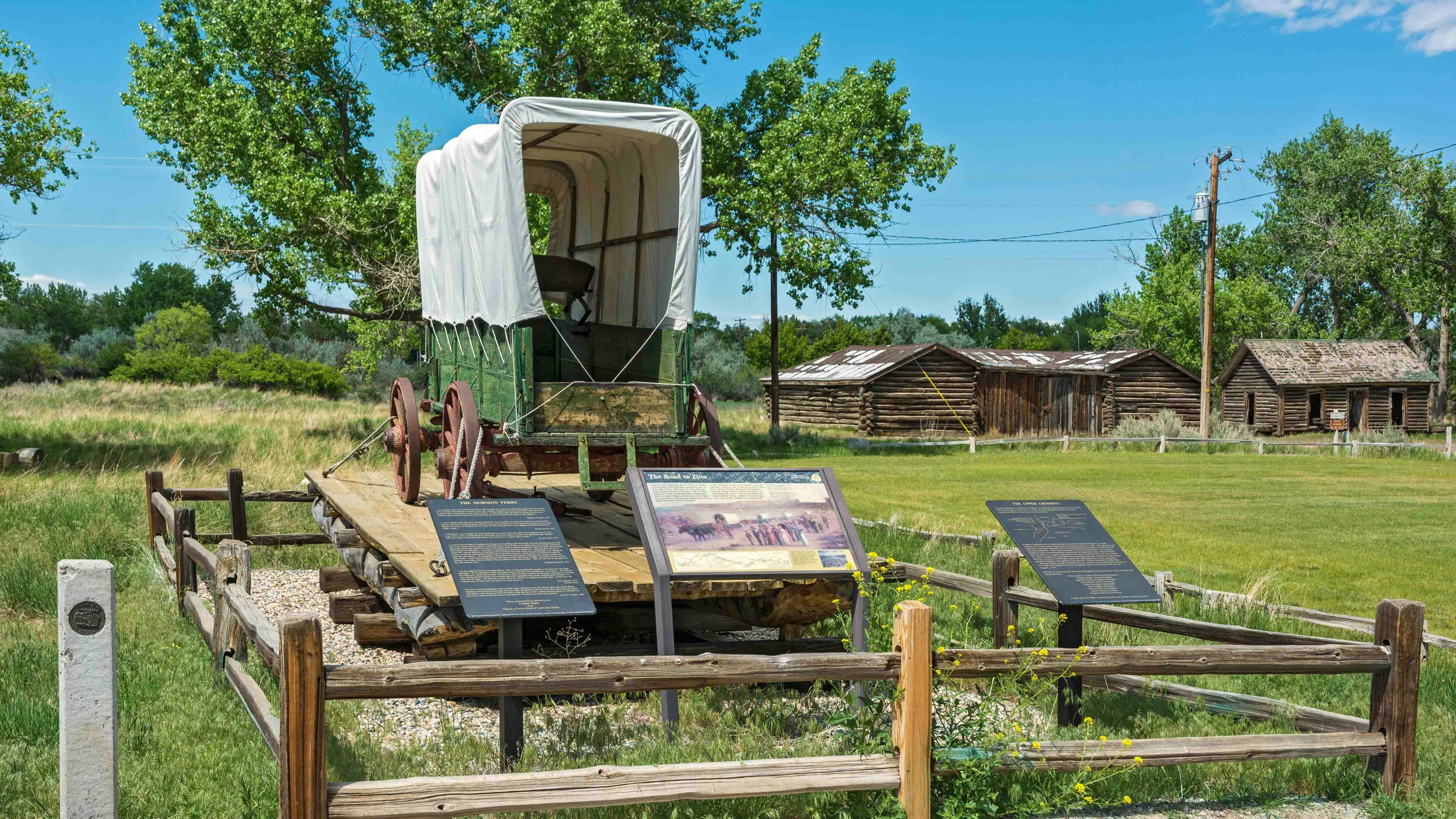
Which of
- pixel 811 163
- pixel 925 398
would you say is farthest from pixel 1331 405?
pixel 811 163

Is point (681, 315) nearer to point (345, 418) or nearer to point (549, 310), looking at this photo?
point (549, 310)

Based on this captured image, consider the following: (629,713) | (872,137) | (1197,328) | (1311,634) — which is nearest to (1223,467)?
(872,137)

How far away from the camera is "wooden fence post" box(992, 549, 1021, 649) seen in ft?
24.3

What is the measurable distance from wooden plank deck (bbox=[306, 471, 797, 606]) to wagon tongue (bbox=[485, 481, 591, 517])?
92 millimetres

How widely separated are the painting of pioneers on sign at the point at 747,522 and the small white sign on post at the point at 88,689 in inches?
95.0

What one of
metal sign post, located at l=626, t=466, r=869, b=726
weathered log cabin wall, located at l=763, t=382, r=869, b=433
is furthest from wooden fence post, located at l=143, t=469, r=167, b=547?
weathered log cabin wall, located at l=763, t=382, r=869, b=433

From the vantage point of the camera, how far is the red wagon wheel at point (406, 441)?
9.68 metres

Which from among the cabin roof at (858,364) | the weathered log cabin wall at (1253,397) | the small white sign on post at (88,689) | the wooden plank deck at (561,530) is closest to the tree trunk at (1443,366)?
the weathered log cabin wall at (1253,397)

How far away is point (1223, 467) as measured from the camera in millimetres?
26203

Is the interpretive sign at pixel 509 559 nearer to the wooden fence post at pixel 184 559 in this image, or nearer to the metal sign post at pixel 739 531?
the metal sign post at pixel 739 531

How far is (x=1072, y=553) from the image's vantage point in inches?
241

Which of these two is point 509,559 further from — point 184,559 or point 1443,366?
point 1443,366

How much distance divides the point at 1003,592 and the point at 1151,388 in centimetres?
3840

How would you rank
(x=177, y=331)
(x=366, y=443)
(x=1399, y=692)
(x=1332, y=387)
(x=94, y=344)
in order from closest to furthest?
(x=1399, y=692)
(x=366, y=443)
(x=1332, y=387)
(x=94, y=344)
(x=177, y=331)
